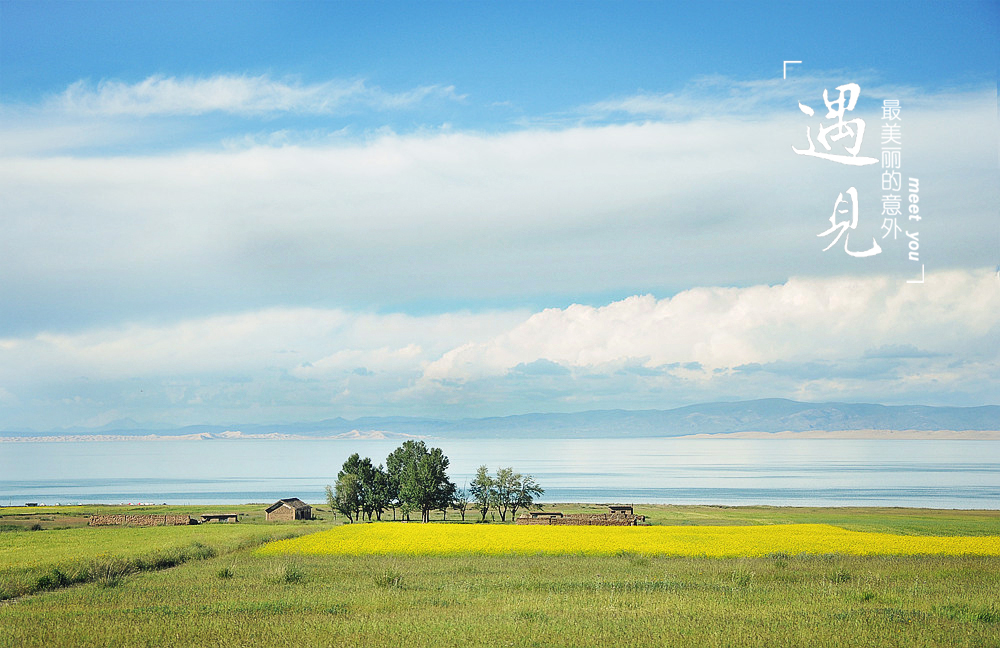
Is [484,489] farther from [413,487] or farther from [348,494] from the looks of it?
[348,494]

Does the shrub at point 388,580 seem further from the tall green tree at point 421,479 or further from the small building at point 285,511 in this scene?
the tall green tree at point 421,479

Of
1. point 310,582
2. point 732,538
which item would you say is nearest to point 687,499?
point 732,538

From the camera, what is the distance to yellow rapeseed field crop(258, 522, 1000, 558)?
35.0 metres

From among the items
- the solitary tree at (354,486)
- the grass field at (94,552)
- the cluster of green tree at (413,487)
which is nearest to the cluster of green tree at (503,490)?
A: the cluster of green tree at (413,487)

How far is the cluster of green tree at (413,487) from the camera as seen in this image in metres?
78.2

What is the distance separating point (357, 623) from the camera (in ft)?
54.5

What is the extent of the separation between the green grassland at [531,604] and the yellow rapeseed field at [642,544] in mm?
3789

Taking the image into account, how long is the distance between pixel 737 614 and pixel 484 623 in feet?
19.2

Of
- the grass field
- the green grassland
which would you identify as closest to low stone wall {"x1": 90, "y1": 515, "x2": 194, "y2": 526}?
the grass field

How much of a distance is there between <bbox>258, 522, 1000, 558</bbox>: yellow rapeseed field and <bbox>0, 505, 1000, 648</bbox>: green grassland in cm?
379

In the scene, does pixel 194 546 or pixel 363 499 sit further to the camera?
pixel 363 499

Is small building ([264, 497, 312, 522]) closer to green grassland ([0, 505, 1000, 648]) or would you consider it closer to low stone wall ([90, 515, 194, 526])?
low stone wall ([90, 515, 194, 526])

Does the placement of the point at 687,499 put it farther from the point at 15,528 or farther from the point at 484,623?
the point at 484,623

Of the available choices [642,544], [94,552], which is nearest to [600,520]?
[642,544]
